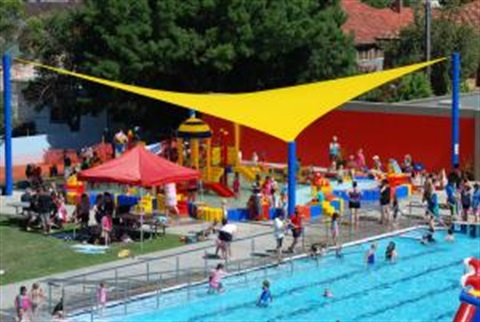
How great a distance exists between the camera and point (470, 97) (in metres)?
42.5

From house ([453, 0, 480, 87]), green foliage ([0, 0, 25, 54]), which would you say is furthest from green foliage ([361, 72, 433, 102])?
house ([453, 0, 480, 87])

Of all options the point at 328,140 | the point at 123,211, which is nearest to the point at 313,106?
the point at 123,211

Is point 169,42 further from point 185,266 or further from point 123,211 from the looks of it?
point 185,266

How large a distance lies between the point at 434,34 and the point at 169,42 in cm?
1829

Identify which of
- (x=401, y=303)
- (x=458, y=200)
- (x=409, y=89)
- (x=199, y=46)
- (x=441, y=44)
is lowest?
(x=401, y=303)

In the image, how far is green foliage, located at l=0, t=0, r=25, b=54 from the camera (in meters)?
47.5

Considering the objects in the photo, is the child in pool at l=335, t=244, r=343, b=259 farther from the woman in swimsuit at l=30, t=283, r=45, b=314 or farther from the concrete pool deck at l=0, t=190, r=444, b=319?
the woman in swimsuit at l=30, t=283, r=45, b=314

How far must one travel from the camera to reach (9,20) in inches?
1901

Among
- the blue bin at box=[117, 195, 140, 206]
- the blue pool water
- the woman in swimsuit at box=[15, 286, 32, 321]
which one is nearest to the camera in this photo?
the woman in swimsuit at box=[15, 286, 32, 321]

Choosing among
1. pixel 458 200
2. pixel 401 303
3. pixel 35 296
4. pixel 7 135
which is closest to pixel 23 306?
pixel 35 296

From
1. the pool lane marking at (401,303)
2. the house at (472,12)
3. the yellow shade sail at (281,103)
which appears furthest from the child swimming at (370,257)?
the house at (472,12)

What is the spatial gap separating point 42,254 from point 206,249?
389cm

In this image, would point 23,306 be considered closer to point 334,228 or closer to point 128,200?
point 334,228

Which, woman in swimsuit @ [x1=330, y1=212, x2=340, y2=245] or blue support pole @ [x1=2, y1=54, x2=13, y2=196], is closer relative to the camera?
woman in swimsuit @ [x1=330, y1=212, x2=340, y2=245]
